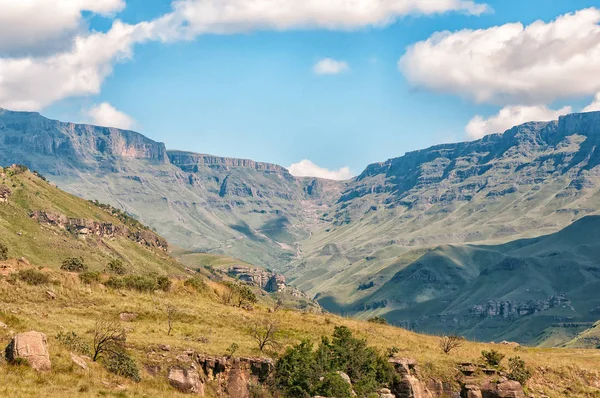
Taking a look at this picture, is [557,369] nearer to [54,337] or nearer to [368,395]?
[368,395]

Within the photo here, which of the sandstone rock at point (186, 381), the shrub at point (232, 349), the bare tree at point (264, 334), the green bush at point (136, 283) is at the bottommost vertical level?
the sandstone rock at point (186, 381)

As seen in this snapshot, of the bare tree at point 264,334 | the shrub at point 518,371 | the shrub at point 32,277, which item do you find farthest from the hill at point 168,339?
the shrub at point 518,371

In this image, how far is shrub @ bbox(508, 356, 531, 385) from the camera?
52344 millimetres

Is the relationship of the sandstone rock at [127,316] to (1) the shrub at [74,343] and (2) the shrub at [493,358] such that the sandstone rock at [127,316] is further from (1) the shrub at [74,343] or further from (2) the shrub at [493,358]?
(2) the shrub at [493,358]

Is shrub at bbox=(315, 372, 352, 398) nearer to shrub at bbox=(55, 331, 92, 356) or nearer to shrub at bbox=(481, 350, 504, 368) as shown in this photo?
shrub at bbox=(55, 331, 92, 356)

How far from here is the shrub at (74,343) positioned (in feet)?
125

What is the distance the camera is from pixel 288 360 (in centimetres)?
4453

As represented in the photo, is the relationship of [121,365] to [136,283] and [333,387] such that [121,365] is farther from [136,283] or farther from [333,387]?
[136,283]

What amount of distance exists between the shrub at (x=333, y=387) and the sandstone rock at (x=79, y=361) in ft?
46.7

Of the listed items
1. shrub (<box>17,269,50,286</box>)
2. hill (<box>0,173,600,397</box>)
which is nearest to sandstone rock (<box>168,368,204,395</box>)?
hill (<box>0,173,600,397</box>)

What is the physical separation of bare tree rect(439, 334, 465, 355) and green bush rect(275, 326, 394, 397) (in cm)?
1099

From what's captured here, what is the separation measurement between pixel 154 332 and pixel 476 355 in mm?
29454

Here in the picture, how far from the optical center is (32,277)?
5444 centimetres

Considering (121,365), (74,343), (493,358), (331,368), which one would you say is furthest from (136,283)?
(493,358)
